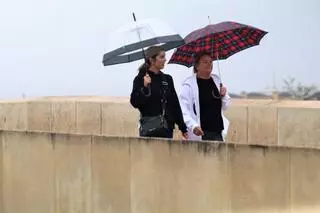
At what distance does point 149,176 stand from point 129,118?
105 inches

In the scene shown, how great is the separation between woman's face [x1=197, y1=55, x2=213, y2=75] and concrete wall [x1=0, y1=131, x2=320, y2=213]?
905mm

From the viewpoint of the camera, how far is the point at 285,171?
450 cm

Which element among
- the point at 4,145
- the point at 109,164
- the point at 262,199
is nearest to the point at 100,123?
the point at 4,145

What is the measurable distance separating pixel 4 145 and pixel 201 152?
6.27 feet

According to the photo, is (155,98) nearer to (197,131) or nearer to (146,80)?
(146,80)

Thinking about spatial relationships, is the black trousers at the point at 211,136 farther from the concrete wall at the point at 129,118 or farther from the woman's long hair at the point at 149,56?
the concrete wall at the point at 129,118

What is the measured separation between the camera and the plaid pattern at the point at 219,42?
19.9ft

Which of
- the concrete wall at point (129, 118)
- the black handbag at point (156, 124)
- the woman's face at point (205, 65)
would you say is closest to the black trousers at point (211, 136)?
the black handbag at point (156, 124)

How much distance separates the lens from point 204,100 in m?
5.74

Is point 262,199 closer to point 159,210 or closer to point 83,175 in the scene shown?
point 159,210

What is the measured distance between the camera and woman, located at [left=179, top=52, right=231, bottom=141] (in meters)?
5.71

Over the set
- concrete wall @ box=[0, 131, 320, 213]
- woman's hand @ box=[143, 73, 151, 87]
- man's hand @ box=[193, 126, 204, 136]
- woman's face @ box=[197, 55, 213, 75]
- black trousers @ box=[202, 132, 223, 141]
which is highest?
woman's face @ box=[197, 55, 213, 75]

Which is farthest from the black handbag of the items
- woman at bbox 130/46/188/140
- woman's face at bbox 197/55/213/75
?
woman's face at bbox 197/55/213/75

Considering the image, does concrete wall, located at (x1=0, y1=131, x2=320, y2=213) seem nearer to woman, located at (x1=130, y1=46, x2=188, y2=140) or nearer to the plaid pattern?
woman, located at (x1=130, y1=46, x2=188, y2=140)
